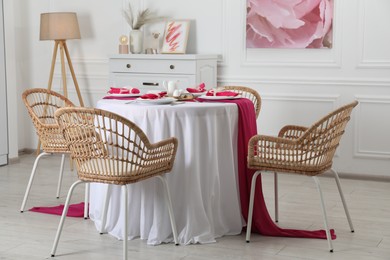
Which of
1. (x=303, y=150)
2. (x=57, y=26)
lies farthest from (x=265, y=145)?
(x=57, y=26)

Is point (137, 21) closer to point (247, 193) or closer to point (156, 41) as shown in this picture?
point (156, 41)

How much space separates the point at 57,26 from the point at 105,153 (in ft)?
10.3

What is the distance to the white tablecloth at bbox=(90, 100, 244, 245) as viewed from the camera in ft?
12.3

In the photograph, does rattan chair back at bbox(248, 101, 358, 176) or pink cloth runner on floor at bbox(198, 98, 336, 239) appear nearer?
rattan chair back at bbox(248, 101, 358, 176)

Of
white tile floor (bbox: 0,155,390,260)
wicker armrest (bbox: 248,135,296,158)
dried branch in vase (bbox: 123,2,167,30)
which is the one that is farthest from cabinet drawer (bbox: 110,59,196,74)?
wicker armrest (bbox: 248,135,296,158)

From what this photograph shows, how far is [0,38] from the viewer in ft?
20.3

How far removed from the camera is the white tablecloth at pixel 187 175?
376cm

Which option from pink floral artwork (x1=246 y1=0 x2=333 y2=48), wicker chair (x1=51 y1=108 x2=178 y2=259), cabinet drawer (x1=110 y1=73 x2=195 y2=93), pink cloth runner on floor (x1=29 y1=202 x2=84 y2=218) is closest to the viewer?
wicker chair (x1=51 y1=108 x2=178 y2=259)

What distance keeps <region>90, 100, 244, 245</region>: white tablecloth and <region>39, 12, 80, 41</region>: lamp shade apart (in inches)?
101

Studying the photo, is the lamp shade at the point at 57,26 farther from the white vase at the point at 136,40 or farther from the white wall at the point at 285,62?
the white vase at the point at 136,40

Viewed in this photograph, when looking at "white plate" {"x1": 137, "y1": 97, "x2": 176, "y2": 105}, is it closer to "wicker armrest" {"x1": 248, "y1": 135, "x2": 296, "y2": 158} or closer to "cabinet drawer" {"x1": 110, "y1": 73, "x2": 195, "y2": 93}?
"wicker armrest" {"x1": 248, "y1": 135, "x2": 296, "y2": 158}

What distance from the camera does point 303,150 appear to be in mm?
3709

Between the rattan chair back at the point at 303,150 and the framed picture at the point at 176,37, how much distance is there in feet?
8.17

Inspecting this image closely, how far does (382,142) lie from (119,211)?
8.77 ft
